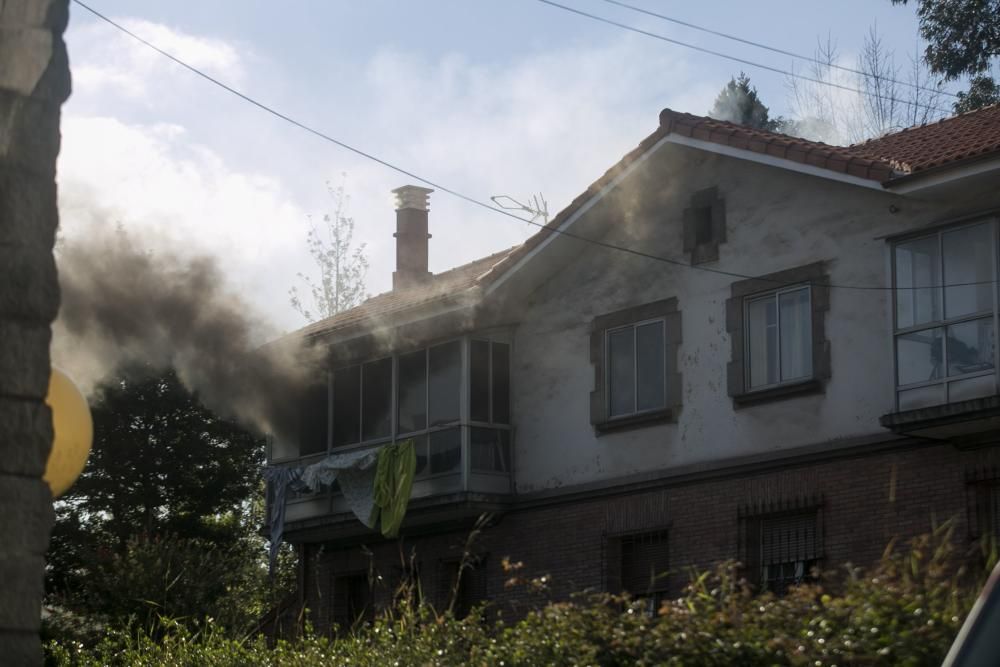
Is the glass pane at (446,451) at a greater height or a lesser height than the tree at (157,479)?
lesser

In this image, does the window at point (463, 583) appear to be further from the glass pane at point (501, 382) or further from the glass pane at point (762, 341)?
the glass pane at point (762, 341)

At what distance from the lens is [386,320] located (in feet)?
84.3

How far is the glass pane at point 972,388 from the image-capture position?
60.1ft

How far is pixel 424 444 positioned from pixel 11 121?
18.7 m

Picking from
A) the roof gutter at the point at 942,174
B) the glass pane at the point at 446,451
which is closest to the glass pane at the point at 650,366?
the glass pane at the point at 446,451

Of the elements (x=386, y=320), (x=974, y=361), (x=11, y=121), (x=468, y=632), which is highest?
(x=386, y=320)

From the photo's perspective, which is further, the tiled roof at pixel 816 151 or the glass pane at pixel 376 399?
the glass pane at pixel 376 399

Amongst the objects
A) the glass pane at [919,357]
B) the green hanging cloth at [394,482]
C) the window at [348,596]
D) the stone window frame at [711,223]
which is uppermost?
the stone window frame at [711,223]

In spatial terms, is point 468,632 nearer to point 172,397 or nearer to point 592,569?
point 592,569

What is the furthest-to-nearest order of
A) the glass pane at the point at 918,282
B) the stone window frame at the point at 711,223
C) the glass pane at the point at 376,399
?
the glass pane at the point at 376,399, the stone window frame at the point at 711,223, the glass pane at the point at 918,282

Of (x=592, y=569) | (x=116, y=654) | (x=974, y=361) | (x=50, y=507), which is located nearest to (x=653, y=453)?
(x=592, y=569)

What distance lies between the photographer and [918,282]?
767 inches

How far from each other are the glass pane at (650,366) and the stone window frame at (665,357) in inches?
6.1

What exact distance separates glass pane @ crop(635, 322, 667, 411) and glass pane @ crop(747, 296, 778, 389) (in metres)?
1.60
